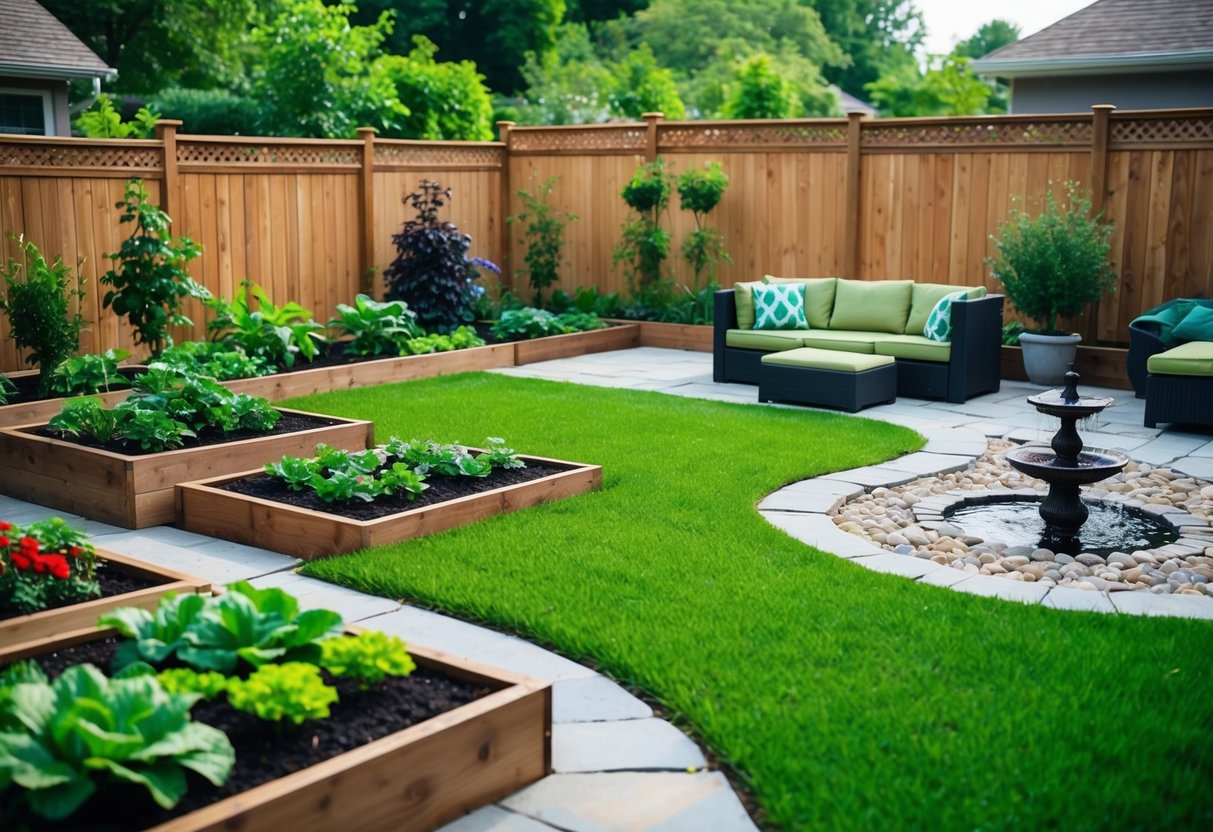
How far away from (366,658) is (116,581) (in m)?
1.63

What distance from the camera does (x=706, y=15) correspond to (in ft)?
131

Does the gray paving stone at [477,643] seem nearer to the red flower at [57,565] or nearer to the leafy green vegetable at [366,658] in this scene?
the leafy green vegetable at [366,658]

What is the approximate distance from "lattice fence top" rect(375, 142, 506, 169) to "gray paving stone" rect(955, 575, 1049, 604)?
8772 millimetres

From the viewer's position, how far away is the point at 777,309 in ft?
33.7

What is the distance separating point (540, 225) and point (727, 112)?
13.2 metres

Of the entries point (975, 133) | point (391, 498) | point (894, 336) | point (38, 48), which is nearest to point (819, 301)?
point (894, 336)

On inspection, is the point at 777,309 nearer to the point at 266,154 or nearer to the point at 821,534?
the point at 266,154

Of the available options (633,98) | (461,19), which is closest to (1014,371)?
(633,98)

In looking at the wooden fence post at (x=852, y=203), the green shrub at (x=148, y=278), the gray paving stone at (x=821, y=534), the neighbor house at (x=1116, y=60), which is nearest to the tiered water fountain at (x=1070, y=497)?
the gray paving stone at (x=821, y=534)

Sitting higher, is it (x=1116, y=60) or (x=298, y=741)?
(x=1116, y=60)

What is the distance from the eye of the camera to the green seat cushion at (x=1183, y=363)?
Answer: 26.4 feet

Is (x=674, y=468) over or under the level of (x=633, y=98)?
under

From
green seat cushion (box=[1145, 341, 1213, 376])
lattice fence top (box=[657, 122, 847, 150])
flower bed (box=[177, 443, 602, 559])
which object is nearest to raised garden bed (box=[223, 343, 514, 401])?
flower bed (box=[177, 443, 602, 559])

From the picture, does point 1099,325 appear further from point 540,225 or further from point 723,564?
point 723,564
